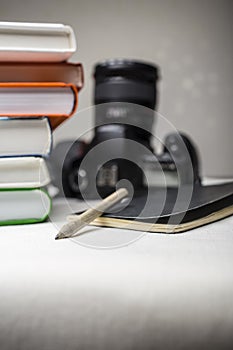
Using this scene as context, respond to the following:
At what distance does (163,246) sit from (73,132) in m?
0.82

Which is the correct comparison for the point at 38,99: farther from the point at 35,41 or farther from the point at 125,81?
the point at 125,81

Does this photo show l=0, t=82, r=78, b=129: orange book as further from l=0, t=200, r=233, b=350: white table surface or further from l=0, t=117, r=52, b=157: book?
l=0, t=200, r=233, b=350: white table surface

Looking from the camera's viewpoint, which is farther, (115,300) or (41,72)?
(41,72)

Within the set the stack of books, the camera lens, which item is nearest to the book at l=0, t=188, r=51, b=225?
the stack of books

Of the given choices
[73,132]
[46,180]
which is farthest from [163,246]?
[73,132]

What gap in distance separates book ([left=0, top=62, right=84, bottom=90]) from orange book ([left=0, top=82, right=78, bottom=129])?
0.08 ft

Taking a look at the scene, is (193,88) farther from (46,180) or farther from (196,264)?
(196,264)

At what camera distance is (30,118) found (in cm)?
51

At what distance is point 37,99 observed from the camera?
1.68 feet

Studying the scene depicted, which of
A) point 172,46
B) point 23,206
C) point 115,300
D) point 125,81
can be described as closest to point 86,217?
point 23,206

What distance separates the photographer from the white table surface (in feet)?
1.04

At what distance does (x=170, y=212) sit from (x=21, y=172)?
14cm

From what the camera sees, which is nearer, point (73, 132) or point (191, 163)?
point (191, 163)

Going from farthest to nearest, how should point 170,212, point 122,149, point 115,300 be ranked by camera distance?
point 122,149 < point 170,212 < point 115,300
